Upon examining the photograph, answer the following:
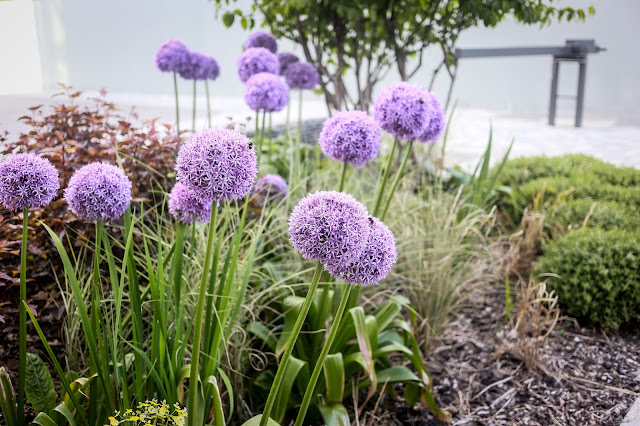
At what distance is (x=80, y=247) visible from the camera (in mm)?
1835

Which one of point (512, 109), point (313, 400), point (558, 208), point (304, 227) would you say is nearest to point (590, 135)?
point (512, 109)

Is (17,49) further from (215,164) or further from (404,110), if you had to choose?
(215,164)

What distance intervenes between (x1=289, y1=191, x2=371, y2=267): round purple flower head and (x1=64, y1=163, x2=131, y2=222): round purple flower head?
430 mm

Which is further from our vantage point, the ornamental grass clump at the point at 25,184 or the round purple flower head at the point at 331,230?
the ornamental grass clump at the point at 25,184

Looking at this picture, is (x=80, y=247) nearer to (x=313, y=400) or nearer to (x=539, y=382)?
(x=313, y=400)

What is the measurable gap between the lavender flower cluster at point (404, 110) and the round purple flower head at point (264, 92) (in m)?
0.60

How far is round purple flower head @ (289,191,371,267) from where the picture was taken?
37.7 inches

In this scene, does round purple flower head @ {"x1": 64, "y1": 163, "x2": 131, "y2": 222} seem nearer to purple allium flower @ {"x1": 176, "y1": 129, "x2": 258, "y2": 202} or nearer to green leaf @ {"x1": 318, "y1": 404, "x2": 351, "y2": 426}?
purple allium flower @ {"x1": 176, "y1": 129, "x2": 258, "y2": 202}

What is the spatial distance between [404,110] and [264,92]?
28.5 inches

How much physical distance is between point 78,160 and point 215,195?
3.44 ft

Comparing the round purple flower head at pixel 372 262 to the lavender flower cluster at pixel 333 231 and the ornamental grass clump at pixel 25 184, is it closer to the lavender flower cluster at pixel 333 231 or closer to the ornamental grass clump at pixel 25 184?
the lavender flower cluster at pixel 333 231

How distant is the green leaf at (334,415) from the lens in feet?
5.20

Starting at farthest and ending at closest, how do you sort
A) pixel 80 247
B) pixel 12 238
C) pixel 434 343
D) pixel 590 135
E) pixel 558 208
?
pixel 590 135, pixel 558 208, pixel 434 343, pixel 80 247, pixel 12 238

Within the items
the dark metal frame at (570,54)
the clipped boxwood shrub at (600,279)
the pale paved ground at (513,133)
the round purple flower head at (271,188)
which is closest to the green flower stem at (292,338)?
the round purple flower head at (271,188)
